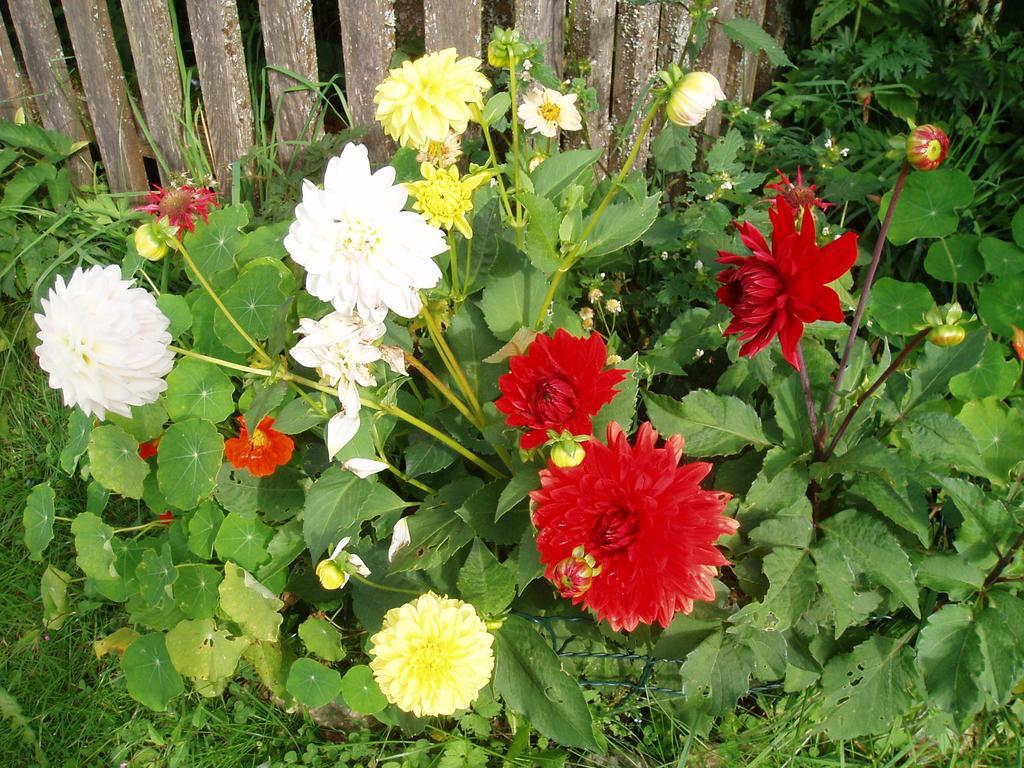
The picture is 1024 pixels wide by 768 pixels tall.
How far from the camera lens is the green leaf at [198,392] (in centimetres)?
189

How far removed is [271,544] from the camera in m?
1.92

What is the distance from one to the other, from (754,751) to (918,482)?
0.73 metres

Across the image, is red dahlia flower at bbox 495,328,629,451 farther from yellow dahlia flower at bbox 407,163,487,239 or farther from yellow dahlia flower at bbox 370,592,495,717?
yellow dahlia flower at bbox 370,592,495,717

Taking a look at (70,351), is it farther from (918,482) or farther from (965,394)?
(965,394)

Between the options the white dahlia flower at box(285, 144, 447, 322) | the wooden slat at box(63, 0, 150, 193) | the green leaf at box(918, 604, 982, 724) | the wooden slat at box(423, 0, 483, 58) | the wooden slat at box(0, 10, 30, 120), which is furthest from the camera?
the wooden slat at box(0, 10, 30, 120)

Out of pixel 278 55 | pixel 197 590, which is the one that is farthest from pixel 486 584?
pixel 278 55

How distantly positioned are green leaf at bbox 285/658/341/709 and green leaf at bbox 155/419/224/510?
1.36ft

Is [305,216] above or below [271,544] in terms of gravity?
above

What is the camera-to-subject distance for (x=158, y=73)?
107 inches

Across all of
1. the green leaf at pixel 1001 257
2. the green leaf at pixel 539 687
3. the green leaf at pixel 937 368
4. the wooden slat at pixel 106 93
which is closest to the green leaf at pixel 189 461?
the green leaf at pixel 539 687

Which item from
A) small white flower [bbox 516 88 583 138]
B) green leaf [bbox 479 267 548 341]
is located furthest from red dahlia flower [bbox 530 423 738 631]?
small white flower [bbox 516 88 583 138]

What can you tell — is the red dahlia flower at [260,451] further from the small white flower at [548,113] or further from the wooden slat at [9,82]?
the wooden slat at [9,82]

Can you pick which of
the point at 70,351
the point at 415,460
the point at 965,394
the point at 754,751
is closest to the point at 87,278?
the point at 70,351

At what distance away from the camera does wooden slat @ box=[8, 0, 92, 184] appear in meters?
2.85
